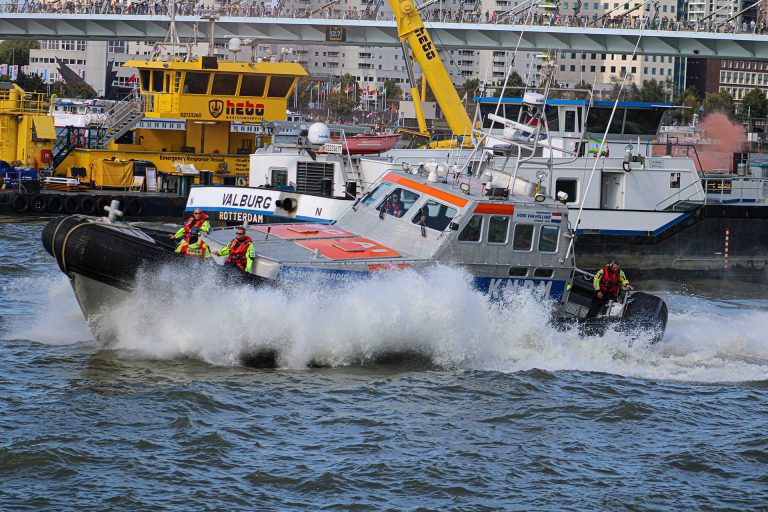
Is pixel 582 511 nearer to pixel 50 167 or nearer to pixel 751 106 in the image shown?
pixel 50 167

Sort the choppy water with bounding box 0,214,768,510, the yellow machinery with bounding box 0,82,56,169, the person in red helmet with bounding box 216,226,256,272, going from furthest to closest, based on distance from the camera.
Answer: the yellow machinery with bounding box 0,82,56,169 → the person in red helmet with bounding box 216,226,256,272 → the choppy water with bounding box 0,214,768,510

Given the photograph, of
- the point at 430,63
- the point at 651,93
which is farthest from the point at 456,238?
the point at 651,93

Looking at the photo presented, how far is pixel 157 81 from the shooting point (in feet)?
138

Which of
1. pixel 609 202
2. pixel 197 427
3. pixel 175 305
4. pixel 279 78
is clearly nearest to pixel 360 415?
pixel 197 427

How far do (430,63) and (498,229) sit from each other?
21441mm

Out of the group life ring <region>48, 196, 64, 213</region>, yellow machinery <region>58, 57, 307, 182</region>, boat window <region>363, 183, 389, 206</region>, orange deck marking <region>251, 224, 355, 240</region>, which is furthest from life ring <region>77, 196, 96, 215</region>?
boat window <region>363, 183, 389, 206</region>

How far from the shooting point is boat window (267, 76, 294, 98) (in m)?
42.8

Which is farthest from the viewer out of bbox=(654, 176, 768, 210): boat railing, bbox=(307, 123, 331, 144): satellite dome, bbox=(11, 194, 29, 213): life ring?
bbox=(11, 194, 29, 213): life ring

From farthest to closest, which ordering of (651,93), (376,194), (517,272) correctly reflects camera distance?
(651,93)
(376,194)
(517,272)

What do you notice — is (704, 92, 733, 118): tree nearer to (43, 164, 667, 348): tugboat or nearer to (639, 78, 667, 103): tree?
(639, 78, 667, 103): tree

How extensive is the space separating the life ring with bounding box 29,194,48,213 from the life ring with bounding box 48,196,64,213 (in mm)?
162

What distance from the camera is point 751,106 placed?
345 ft

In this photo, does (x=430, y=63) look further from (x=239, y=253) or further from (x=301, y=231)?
(x=239, y=253)

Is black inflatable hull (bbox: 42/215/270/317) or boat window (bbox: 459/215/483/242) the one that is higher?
boat window (bbox: 459/215/483/242)
